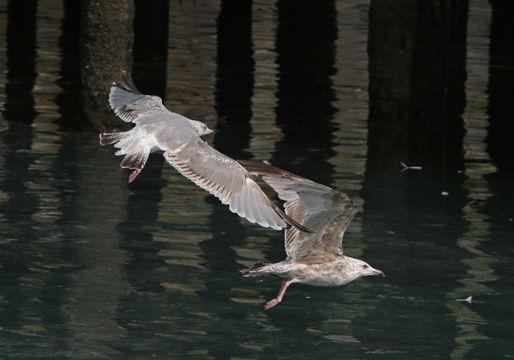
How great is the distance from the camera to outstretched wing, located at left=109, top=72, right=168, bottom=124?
9.20 meters

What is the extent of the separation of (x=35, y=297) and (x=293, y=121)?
747 cm

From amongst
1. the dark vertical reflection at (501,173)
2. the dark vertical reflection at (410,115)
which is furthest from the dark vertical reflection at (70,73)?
the dark vertical reflection at (501,173)

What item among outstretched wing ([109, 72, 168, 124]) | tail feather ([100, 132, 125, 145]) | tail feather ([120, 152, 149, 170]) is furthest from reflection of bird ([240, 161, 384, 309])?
outstretched wing ([109, 72, 168, 124])

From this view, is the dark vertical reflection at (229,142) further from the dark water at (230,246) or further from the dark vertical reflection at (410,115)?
the dark vertical reflection at (410,115)

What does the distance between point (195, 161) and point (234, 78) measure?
10.4m

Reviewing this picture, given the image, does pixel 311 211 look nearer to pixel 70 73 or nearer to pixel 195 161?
pixel 195 161

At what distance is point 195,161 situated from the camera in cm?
829

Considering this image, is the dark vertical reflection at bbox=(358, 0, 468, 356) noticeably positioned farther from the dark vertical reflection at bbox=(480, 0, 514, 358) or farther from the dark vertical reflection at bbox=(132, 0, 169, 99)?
the dark vertical reflection at bbox=(132, 0, 169, 99)

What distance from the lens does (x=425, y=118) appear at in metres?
13.1

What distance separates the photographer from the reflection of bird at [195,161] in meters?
7.84

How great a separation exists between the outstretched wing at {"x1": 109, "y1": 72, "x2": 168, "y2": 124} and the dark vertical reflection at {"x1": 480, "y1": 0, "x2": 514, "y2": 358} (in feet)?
9.83

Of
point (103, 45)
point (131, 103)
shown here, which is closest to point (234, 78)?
point (103, 45)

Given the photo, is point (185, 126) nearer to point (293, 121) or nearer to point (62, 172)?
point (62, 172)

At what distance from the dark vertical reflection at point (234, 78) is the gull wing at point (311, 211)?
4.85 metres
